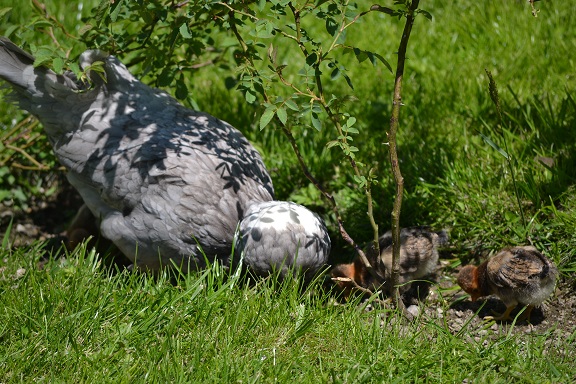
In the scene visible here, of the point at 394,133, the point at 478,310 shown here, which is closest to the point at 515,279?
the point at 478,310

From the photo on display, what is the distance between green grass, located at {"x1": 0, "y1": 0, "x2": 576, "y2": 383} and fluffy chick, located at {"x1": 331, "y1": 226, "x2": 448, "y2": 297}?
20 cm

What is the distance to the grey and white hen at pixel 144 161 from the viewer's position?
348 cm

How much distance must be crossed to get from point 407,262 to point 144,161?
1465mm

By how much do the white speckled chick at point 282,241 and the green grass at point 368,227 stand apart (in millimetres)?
120

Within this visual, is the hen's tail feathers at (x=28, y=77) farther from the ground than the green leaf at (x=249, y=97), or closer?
closer

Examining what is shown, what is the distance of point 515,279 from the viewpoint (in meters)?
3.24

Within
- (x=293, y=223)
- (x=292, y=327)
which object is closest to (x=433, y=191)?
(x=293, y=223)

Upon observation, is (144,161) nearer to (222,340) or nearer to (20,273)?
(20,273)

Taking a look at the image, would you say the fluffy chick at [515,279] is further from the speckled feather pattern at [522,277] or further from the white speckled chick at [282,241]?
the white speckled chick at [282,241]

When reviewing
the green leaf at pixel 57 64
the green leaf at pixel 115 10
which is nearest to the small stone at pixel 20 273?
the green leaf at pixel 57 64

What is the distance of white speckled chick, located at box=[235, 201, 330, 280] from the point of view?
3262mm

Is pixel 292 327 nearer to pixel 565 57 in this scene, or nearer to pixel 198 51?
pixel 198 51

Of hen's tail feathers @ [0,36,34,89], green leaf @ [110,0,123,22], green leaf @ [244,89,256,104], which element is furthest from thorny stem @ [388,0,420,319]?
hen's tail feathers @ [0,36,34,89]

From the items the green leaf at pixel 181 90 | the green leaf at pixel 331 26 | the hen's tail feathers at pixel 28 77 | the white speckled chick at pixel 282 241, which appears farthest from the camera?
the green leaf at pixel 181 90
